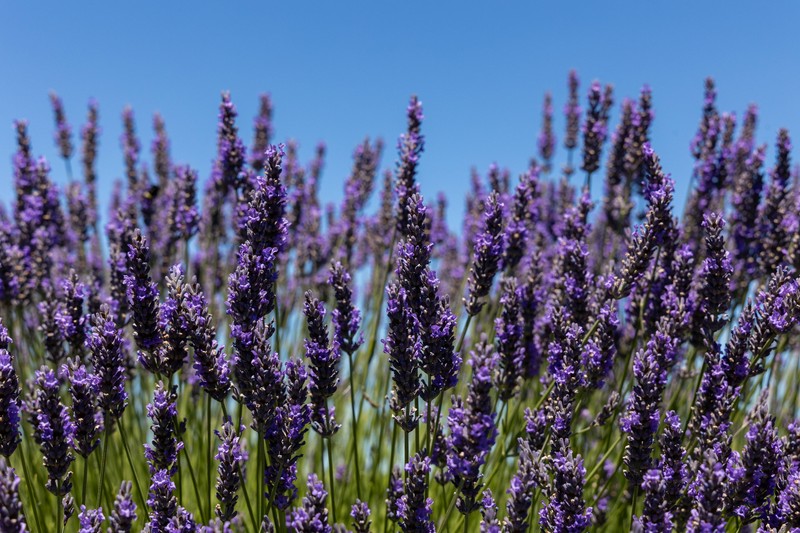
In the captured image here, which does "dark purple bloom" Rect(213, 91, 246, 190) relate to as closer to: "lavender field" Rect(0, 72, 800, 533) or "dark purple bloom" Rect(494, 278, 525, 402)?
"lavender field" Rect(0, 72, 800, 533)

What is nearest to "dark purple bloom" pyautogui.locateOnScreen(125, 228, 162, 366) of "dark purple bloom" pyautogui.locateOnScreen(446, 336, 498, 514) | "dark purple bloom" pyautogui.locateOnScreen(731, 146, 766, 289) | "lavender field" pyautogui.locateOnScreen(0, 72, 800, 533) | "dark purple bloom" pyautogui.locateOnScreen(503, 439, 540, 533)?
"lavender field" pyautogui.locateOnScreen(0, 72, 800, 533)

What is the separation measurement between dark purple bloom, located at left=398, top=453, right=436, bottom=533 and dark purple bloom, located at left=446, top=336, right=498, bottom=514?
15 centimetres

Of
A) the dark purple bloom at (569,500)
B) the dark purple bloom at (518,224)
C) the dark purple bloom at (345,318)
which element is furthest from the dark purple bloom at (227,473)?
the dark purple bloom at (518,224)

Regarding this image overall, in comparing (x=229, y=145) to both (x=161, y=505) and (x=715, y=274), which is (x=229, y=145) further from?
(x=715, y=274)

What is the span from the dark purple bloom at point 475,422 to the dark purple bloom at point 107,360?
48.9 inches

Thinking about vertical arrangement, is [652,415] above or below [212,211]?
below

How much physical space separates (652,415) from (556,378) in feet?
1.36

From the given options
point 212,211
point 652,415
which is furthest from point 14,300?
point 652,415

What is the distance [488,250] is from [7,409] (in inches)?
75.8

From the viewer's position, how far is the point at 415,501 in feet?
7.32

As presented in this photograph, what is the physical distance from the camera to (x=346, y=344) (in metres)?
2.65

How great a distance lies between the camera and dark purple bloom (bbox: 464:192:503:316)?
2.77m

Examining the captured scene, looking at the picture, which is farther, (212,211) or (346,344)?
(212,211)

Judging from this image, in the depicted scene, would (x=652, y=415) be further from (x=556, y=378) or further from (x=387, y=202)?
(x=387, y=202)
